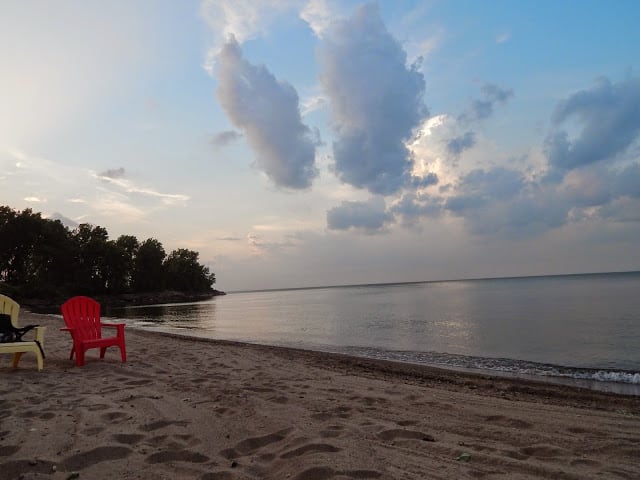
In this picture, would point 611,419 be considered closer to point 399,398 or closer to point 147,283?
point 399,398

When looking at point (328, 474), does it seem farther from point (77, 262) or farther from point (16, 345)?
point (77, 262)

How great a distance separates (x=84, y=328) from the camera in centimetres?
744

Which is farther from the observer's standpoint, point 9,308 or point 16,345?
point 9,308

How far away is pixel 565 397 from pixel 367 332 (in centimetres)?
1117

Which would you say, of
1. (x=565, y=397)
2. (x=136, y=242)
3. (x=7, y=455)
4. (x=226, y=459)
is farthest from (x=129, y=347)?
(x=136, y=242)

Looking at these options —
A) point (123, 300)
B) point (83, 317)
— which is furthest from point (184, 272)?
point (83, 317)

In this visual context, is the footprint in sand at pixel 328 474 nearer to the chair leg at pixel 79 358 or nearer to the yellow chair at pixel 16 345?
the yellow chair at pixel 16 345

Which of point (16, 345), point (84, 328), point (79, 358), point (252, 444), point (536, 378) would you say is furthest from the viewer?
point (536, 378)

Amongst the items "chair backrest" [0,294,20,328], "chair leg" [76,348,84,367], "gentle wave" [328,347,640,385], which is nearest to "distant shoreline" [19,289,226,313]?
"chair backrest" [0,294,20,328]

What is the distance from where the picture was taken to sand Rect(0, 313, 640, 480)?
270 cm

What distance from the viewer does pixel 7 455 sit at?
9.26 feet

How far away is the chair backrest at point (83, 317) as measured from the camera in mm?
7153

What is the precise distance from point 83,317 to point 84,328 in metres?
0.21

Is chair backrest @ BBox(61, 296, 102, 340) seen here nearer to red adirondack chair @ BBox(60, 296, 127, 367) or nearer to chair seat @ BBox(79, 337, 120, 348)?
red adirondack chair @ BBox(60, 296, 127, 367)
